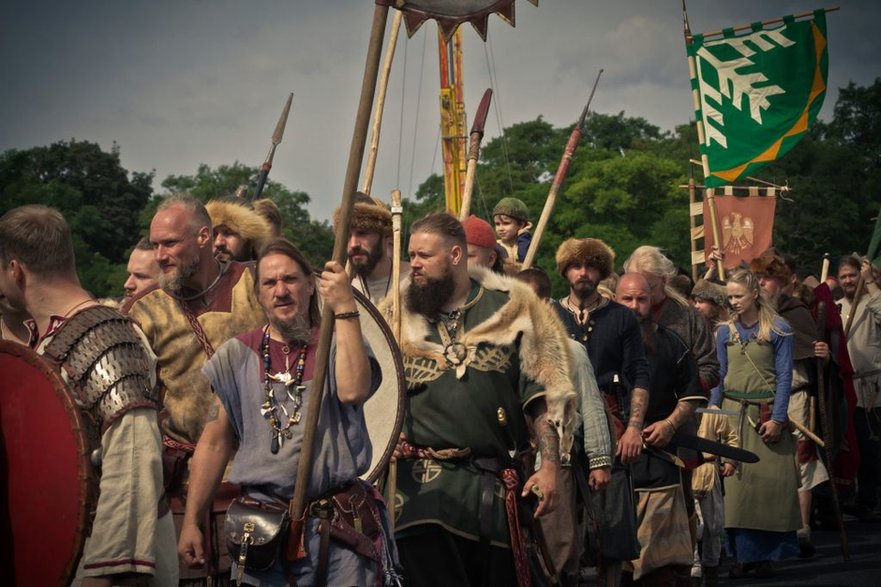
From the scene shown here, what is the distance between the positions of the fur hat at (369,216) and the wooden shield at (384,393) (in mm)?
1701

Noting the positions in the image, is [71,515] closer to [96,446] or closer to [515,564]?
[96,446]

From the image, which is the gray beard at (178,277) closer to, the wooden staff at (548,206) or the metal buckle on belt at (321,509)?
the metal buckle on belt at (321,509)

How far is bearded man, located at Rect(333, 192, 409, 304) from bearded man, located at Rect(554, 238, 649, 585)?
3.70ft

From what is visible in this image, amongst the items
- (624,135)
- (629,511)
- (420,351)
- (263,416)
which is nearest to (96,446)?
(263,416)

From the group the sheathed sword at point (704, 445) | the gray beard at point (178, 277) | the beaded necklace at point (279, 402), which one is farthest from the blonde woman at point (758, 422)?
the beaded necklace at point (279, 402)

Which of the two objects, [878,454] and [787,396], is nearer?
[787,396]

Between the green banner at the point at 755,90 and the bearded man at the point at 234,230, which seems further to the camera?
the green banner at the point at 755,90

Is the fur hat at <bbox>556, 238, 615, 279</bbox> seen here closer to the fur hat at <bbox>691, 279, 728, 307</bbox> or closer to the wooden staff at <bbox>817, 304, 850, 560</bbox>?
the fur hat at <bbox>691, 279, 728, 307</bbox>

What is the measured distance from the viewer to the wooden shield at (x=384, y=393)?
245 inches

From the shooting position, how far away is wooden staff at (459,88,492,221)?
784cm

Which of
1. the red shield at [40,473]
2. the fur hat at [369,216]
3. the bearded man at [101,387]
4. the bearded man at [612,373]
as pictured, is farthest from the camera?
the bearded man at [612,373]

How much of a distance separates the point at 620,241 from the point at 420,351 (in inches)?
2098

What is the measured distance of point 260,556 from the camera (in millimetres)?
5219

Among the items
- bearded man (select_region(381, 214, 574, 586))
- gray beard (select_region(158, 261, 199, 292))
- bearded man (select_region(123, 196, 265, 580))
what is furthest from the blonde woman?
gray beard (select_region(158, 261, 199, 292))
